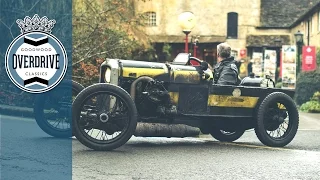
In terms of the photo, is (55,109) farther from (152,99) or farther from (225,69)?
(225,69)

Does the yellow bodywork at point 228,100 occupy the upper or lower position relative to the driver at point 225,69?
lower

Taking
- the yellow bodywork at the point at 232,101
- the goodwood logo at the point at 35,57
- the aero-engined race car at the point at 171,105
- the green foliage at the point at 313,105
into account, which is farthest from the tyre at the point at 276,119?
the green foliage at the point at 313,105

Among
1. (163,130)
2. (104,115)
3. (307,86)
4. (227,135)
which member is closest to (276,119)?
(227,135)

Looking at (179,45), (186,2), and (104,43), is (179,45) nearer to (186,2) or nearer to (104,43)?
(186,2)

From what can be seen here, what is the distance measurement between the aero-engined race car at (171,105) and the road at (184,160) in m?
0.24

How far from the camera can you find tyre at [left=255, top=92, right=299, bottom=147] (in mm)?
9641

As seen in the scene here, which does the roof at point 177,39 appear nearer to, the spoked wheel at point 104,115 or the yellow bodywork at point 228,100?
the yellow bodywork at point 228,100

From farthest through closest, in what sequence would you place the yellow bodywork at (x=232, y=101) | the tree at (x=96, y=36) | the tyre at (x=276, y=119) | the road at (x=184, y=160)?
the tree at (x=96, y=36), the tyre at (x=276, y=119), the yellow bodywork at (x=232, y=101), the road at (x=184, y=160)

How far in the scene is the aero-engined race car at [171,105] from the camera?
8.41 m

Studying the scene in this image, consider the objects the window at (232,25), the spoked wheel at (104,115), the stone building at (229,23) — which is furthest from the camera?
the window at (232,25)

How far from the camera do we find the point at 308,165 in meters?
7.83

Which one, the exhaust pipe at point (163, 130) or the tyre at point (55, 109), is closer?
the exhaust pipe at point (163, 130)

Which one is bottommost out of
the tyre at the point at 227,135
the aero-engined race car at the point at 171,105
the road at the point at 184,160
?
the road at the point at 184,160

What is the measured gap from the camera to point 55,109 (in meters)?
9.54
